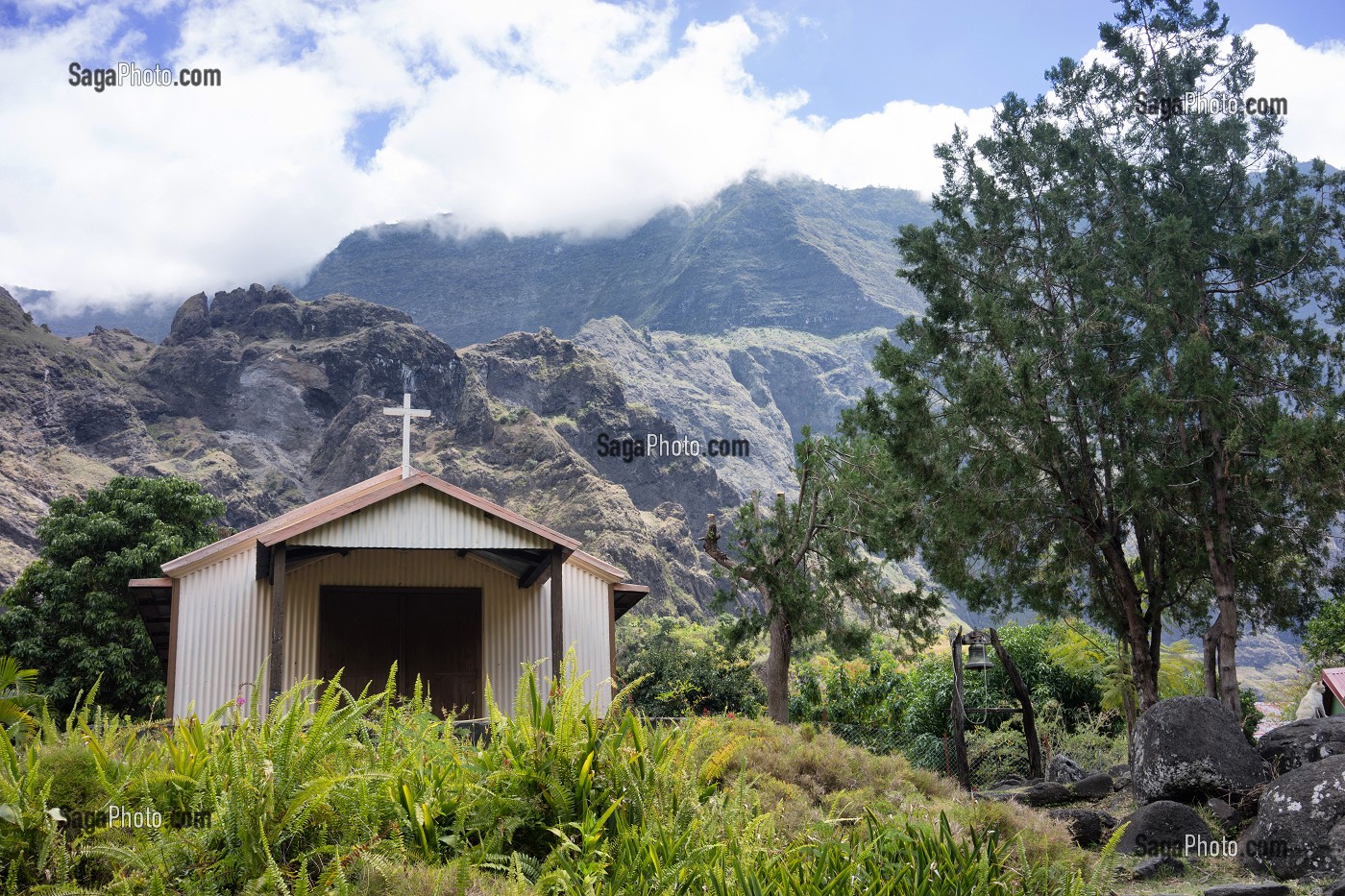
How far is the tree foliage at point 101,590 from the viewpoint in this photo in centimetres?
2816

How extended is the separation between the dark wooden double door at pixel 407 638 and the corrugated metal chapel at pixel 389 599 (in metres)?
0.02

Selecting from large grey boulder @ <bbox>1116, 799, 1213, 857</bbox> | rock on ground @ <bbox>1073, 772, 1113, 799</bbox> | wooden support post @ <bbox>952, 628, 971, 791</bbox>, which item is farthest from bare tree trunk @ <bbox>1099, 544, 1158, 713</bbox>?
large grey boulder @ <bbox>1116, 799, 1213, 857</bbox>

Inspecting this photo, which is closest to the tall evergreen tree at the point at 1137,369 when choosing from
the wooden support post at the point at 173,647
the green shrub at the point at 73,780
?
the wooden support post at the point at 173,647

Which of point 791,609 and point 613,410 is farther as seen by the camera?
point 613,410

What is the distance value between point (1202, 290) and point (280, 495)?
307ft

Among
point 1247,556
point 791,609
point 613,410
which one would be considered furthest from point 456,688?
point 613,410

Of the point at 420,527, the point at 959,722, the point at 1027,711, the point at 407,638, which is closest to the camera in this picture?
the point at 959,722

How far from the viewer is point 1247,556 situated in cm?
1547

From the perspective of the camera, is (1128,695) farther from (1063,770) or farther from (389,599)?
(389,599)

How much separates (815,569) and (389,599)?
25.9 ft

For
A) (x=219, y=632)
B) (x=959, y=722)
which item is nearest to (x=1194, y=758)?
(x=959, y=722)

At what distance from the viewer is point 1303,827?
9266 mm

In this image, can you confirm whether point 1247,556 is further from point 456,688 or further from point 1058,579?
point 456,688

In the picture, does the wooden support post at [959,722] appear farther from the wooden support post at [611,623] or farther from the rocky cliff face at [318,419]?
the rocky cliff face at [318,419]
